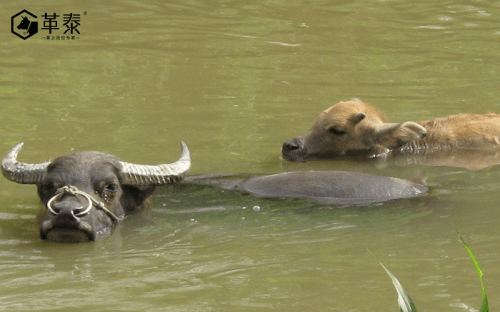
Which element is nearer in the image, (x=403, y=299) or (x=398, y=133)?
(x=403, y=299)

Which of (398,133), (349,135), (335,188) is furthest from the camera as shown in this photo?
(349,135)

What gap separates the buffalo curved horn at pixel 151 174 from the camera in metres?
6.27

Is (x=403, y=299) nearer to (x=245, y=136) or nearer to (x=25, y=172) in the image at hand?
(x=25, y=172)

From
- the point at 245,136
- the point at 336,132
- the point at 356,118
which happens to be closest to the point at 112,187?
the point at 245,136

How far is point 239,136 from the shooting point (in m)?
9.43

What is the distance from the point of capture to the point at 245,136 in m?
9.46

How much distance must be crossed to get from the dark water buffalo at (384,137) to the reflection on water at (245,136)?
316 mm

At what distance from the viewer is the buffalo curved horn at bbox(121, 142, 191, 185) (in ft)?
20.6

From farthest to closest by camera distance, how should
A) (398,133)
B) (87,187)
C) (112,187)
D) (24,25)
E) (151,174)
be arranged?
(24,25) → (398,133) → (151,174) → (112,187) → (87,187)

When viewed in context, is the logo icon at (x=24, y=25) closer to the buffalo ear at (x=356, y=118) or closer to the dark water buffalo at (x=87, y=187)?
the buffalo ear at (x=356, y=118)

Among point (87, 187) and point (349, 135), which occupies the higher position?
point (87, 187)

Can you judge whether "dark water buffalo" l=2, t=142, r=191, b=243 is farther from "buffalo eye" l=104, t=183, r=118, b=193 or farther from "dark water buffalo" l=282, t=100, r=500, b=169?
"dark water buffalo" l=282, t=100, r=500, b=169

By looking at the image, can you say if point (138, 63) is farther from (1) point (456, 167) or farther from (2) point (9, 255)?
(2) point (9, 255)

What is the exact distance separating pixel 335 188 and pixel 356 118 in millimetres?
2529
